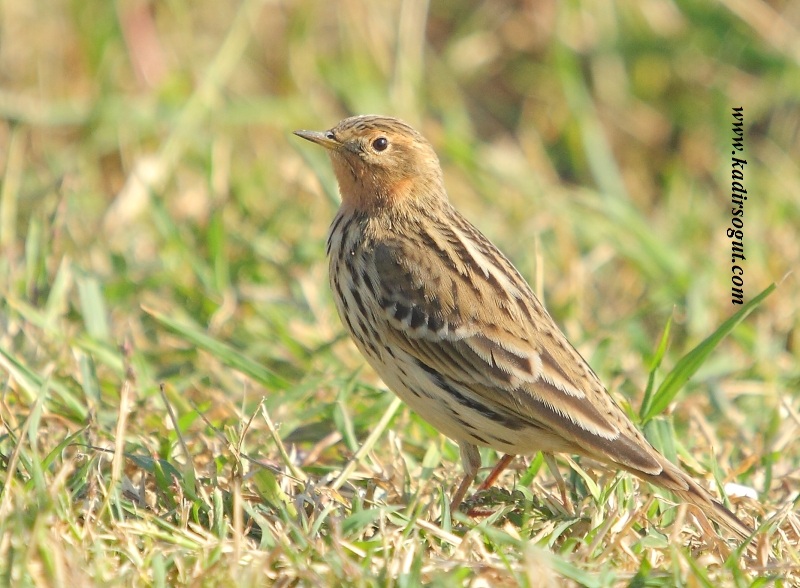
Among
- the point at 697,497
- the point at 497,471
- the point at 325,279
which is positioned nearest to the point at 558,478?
the point at 497,471

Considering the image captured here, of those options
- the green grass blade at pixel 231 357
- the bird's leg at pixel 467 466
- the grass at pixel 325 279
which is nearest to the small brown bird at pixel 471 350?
the bird's leg at pixel 467 466

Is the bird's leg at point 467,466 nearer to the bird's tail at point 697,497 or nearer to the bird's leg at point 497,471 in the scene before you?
the bird's leg at point 497,471

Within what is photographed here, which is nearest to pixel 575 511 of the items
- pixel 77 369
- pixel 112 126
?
pixel 77 369

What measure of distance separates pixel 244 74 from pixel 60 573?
635 cm

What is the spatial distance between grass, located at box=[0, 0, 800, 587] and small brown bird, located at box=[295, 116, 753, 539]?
0.74ft

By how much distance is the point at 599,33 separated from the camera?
9680mm

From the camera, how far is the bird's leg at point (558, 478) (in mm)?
4672

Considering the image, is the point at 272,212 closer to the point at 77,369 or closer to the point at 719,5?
the point at 77,369

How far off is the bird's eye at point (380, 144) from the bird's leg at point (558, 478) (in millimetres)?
1546

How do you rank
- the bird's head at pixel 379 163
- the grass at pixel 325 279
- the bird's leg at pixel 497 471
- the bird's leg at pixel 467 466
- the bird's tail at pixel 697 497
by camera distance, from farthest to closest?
the bird's head at pixel 379 163 → the bird's leg at pixel 497 471 → the bird's leg at pixel 467 466 → the bird's tail at pixel 697 497 → the grass at pixel 325 279

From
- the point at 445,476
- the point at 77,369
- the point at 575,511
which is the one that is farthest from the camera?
the point at 77,369

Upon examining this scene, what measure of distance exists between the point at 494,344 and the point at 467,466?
1.61 feet

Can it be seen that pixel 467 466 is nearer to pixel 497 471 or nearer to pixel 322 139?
pixel 497 471

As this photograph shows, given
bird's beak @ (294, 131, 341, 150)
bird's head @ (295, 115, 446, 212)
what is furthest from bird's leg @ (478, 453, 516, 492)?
bird's beak @ (294, 131, 341, 150)
